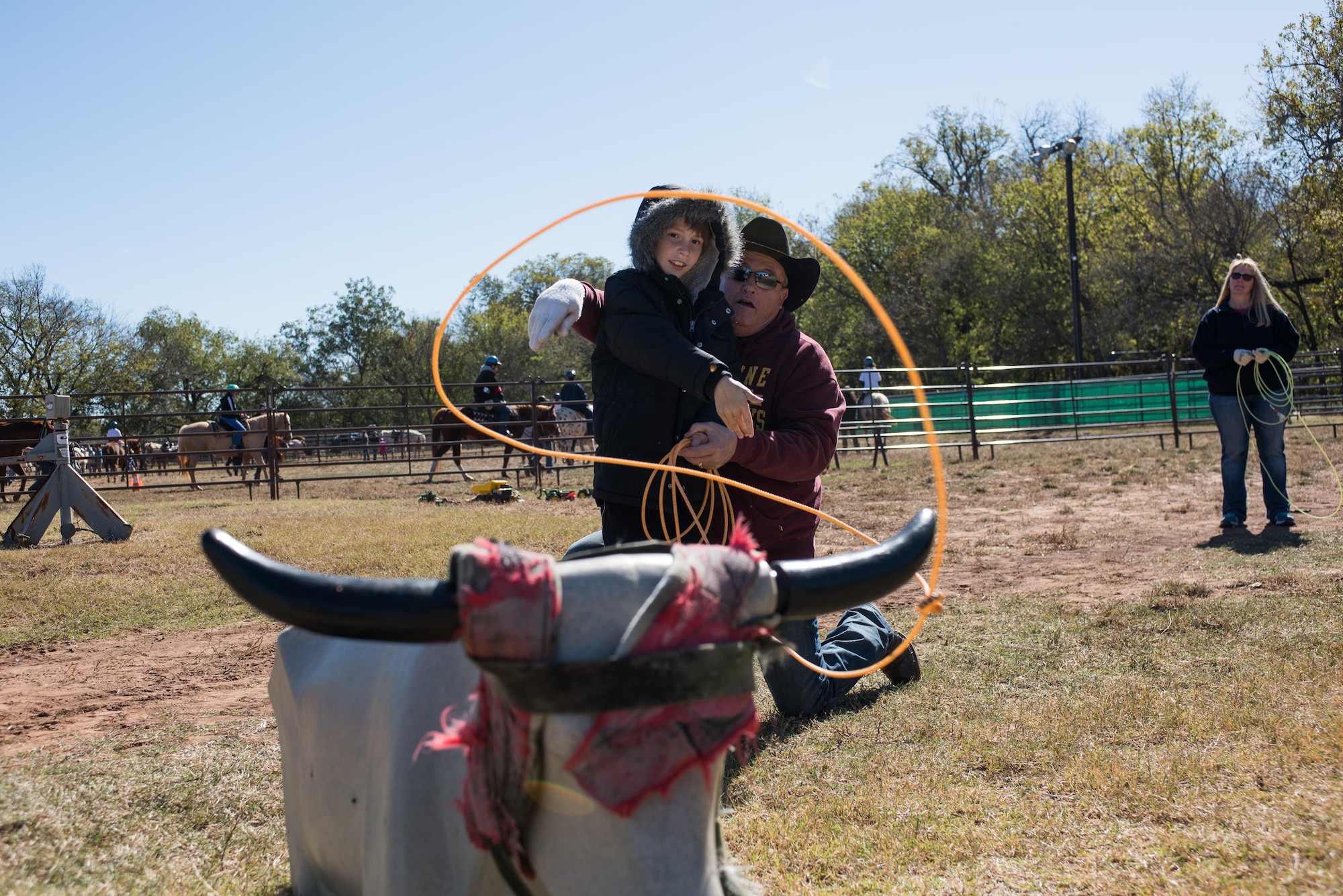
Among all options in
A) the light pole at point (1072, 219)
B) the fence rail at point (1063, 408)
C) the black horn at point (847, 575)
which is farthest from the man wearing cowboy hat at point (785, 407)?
the light pole at point (1072, 219)

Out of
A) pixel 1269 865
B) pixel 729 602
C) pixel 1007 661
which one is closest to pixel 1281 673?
pixel 1007 661

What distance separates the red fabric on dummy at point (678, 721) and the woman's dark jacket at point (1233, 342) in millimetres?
7216

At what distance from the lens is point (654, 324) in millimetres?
2797

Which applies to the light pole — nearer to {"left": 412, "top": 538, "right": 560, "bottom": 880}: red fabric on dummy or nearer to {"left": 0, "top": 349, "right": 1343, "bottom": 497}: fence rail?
{"left": 0, "top": 349, "right": 1343, "bottom": 497}: fence rail

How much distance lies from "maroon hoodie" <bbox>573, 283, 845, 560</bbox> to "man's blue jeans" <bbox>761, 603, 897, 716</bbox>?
0.33 meters

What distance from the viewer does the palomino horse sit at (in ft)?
48.6

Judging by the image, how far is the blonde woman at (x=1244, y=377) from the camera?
736cm

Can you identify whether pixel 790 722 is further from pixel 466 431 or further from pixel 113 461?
pixel 113 461

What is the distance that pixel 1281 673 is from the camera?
3896 millimetres

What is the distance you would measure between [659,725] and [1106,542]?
24.4 feet

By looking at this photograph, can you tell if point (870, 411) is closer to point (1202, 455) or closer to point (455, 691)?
point (1202, 455)

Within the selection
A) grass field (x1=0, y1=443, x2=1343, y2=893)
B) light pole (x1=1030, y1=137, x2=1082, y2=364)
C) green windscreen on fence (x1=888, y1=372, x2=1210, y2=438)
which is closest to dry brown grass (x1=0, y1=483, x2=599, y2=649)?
grass field (x1=0, y1=443, x2=1343, y2=893)

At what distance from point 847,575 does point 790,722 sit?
2.49 meters

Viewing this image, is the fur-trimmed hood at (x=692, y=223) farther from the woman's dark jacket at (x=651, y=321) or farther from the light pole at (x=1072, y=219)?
the light pole at (x=1072, y=219)
